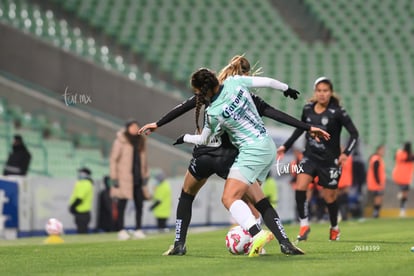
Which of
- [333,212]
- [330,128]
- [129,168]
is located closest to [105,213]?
[129,168]

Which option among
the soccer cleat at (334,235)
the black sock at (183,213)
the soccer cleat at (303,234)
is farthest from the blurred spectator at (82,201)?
the black sock at (183,213)

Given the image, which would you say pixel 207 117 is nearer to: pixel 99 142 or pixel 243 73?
pixel 243 73

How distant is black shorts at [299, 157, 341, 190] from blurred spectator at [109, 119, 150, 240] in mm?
5224

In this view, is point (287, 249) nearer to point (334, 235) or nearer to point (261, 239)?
point (261, 239)

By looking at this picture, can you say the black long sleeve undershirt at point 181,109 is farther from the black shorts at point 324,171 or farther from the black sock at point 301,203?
the black sock at point 301,203

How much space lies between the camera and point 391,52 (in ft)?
126

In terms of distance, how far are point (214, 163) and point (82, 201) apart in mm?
11030

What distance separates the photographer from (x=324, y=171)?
15422 millimetres

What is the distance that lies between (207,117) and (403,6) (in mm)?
30948

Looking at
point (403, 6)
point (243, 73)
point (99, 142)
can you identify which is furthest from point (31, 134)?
point (403, 6)

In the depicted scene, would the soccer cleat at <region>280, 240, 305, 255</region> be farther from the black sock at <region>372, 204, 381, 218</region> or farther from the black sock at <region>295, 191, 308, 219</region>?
the black sock at <region>372, 204, 381, 218</region>

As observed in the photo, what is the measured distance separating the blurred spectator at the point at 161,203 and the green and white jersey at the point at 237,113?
13.3 meters

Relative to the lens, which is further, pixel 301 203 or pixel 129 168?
pixel 129 168

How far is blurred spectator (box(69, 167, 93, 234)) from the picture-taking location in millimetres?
22281
